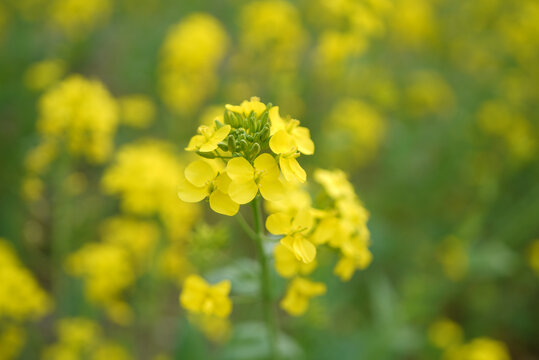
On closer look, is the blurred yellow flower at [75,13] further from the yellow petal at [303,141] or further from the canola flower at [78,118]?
the yellow petal at [303,141]

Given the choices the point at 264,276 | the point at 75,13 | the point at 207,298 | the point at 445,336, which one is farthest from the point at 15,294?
the point at 75,13

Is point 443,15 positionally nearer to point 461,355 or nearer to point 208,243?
point 461,355

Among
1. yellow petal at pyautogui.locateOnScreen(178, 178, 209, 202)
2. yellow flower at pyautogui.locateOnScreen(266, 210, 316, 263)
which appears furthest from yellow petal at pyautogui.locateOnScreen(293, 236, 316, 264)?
yellow petal at pyautogui.locateOnScreen(178, 178, 209, 202)

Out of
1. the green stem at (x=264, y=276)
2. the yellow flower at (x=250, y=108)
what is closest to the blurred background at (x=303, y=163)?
the green stem at (x=264, y=276)

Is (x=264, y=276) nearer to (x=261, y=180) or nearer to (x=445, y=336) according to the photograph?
(x=261, y=180)

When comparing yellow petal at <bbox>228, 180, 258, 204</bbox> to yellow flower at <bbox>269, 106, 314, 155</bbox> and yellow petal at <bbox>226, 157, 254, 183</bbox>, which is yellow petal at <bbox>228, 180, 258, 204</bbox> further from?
yellow flower at <bbox>269, 106, 314, 155</bbox>

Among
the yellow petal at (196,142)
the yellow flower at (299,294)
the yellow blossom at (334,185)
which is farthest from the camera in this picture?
the yellow blossom at (334,185)
